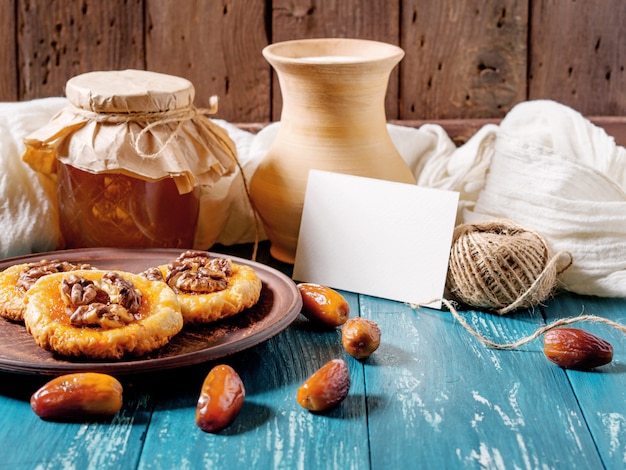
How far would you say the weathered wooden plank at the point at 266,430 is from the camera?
2.67ft

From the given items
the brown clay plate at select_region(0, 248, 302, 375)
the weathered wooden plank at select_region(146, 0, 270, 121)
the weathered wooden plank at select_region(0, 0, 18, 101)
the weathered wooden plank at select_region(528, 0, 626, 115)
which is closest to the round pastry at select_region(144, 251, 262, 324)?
the brown clay plate at select_region(0, 248, 302, 375)

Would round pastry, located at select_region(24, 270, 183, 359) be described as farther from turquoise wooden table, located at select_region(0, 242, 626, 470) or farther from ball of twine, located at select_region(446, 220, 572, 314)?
ball of twine, located at select_region(446, 220, 572, 314)

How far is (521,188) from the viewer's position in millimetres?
1316

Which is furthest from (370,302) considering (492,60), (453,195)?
(492,60)

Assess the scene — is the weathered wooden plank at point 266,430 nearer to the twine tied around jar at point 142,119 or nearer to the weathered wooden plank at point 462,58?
the twine tied around jar at point 142,119

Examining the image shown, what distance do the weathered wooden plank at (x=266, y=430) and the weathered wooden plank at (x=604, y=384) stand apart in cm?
24

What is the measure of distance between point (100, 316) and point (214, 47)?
96cm

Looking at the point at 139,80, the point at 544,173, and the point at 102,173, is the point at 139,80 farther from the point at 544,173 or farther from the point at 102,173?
the point at 544,173

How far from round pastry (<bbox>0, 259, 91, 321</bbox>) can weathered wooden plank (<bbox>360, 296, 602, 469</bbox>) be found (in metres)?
0.42

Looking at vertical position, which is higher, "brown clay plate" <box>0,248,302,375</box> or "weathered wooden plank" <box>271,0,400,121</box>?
"weathered wooden plank" <box>271,0,400,121</box>

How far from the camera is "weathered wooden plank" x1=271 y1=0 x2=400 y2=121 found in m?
1.72

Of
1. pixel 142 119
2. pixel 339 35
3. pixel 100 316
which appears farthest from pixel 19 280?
pixel 339 35

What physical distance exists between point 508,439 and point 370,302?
0.40 meters

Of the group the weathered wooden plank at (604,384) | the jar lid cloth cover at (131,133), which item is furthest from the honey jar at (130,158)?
the weathered wooden plank at (604,384)
